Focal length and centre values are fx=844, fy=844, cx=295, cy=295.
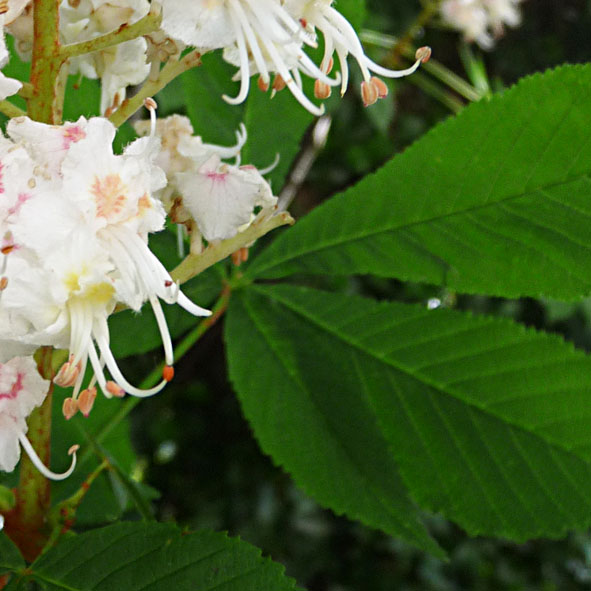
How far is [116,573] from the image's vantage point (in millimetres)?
552

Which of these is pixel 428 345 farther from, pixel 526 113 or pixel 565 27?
pixel 565 27

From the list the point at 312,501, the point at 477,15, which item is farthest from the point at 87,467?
the point at 477,15

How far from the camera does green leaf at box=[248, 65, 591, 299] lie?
659 mm

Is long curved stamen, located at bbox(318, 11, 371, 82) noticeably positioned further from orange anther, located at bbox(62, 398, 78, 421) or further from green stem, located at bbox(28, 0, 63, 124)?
orange anther, located at bbox(62, 398, 78, 421)

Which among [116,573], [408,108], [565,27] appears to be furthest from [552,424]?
[565,27]

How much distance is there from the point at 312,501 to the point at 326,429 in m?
1.37

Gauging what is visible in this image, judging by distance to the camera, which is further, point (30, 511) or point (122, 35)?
point (30, 511)

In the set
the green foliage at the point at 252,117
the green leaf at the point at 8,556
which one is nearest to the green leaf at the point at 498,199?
the green foliage at the point at 252,117

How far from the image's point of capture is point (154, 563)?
21.7 inches

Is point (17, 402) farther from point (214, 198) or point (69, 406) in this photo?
point (214, 198)

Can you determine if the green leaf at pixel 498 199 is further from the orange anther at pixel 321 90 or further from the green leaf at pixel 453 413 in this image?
the orange anther at pixel 321 90

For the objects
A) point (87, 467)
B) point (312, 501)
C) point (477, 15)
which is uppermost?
point (477, 15)

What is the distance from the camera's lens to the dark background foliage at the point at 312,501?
2.08 metres

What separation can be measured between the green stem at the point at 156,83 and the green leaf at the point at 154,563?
28 centimetres
